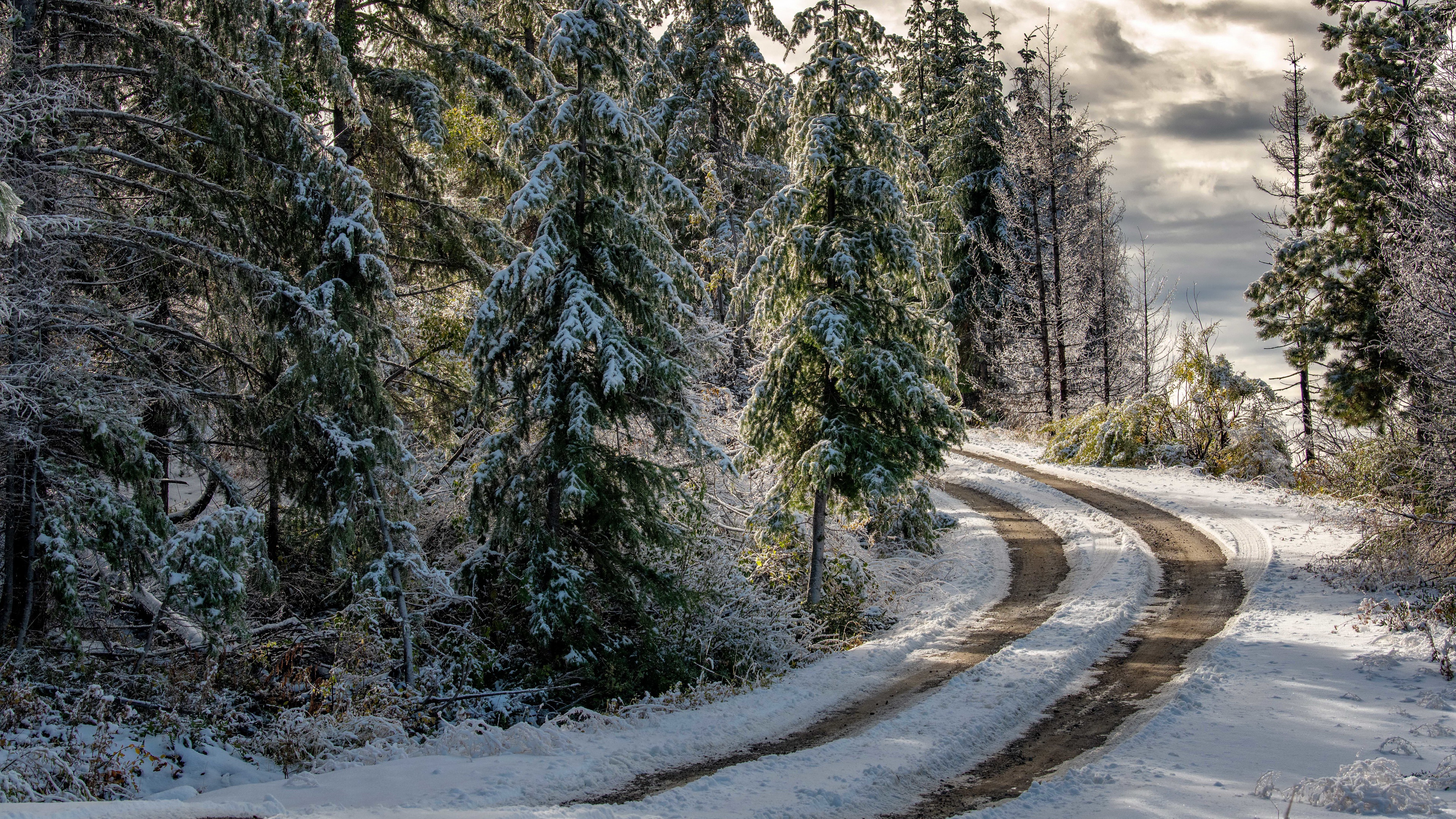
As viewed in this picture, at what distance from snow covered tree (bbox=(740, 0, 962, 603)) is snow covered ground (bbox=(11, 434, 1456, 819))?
10.1 feet

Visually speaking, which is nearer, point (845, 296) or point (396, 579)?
point (396, 579)

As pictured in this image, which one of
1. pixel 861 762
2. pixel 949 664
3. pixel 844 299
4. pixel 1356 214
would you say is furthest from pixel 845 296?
pixel 1356 214

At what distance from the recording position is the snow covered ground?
6.91 metres

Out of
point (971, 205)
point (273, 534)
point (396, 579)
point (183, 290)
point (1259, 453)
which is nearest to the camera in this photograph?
point (396, 579)

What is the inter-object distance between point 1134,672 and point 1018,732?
280 centimetres

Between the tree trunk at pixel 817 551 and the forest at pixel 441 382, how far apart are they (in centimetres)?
7

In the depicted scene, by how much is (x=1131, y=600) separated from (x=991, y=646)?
3.32 m

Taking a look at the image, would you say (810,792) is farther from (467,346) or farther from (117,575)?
(117,575)

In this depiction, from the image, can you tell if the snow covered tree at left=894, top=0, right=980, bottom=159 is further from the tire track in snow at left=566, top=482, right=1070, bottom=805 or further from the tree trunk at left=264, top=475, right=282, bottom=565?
the tree trunk at left=264, top=475, right=282, bottom=565

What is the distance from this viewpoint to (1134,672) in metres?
11.0

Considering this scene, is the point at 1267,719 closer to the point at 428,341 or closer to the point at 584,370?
the point at 584,370

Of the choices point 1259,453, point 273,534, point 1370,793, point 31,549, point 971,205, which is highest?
point 971,205

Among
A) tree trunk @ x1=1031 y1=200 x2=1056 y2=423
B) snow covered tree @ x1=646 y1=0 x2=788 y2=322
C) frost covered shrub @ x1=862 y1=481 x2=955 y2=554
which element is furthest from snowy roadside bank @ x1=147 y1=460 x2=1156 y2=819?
tree trunk @ x1=1031 y1=200 x2=1056 y2=423

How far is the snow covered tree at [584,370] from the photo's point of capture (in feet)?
34.9
